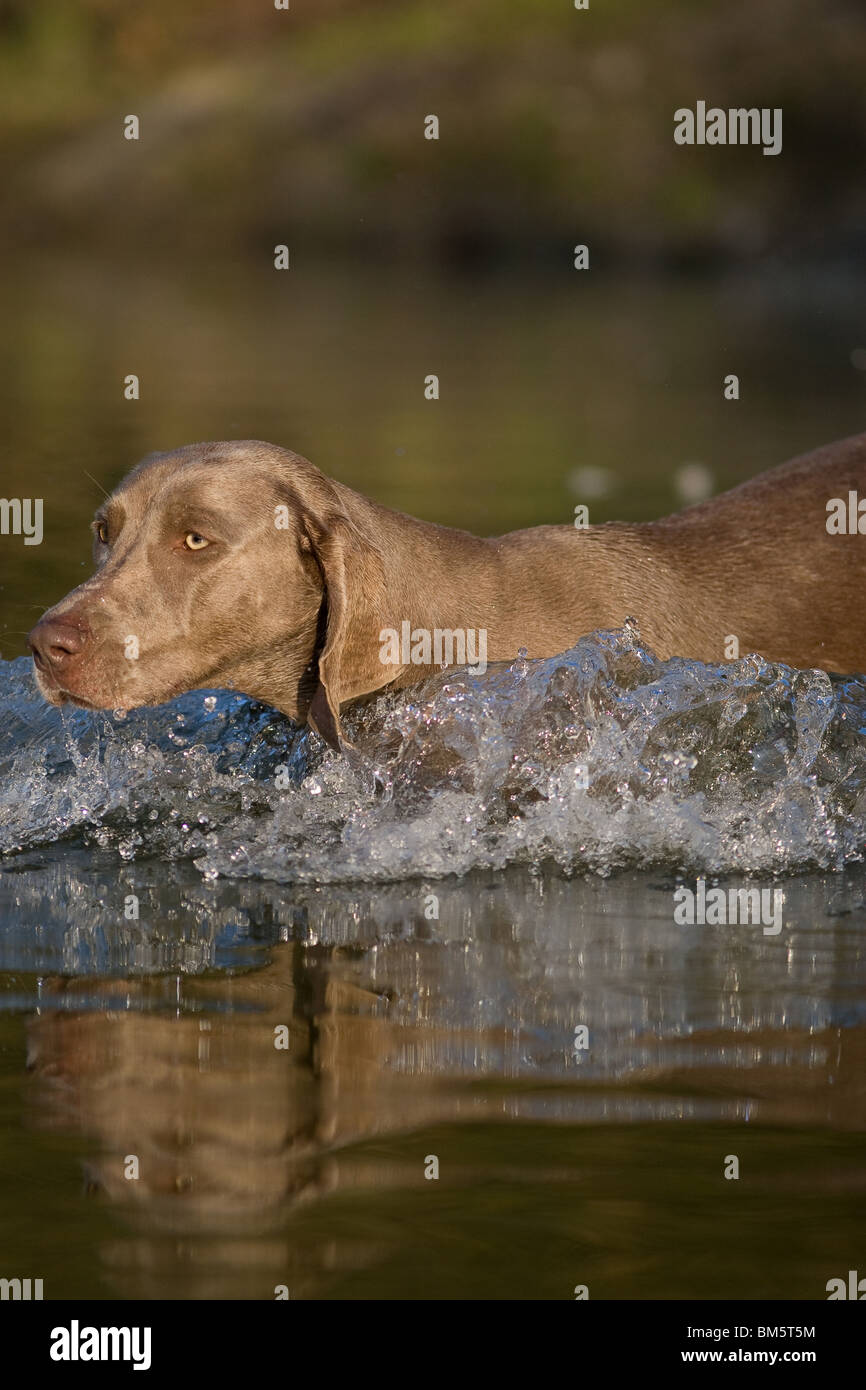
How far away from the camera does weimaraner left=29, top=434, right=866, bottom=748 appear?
246 inches

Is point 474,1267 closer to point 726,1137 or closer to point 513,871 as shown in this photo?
point 726,1137

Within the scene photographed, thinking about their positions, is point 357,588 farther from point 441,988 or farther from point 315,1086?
point 315,1086

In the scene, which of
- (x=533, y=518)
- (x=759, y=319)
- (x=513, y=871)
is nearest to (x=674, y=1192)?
(x=513, y=871)

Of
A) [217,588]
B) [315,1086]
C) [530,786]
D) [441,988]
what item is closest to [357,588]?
[217,588]

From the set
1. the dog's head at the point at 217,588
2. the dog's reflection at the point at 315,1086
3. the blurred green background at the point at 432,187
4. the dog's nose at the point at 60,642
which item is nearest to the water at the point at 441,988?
the dog's reflection at the point at 315,1086

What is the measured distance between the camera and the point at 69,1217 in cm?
413

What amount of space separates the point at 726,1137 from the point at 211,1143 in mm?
1095

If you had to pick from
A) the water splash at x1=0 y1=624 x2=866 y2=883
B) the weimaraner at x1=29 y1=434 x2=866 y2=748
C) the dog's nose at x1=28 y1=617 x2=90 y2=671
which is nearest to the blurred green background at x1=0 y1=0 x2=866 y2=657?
the weimaraner at x1=29 y1=434 x2=866 y2=748

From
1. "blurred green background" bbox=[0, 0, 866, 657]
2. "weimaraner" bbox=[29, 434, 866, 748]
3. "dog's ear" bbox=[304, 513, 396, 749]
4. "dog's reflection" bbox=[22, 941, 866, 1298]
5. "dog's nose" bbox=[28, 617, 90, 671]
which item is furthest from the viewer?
"blurred green background" bbox=[0, 0, 866, 657]

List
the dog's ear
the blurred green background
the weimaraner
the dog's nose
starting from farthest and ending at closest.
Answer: the blurred green background
the dog's ear
the weimaraner
the dog's nose

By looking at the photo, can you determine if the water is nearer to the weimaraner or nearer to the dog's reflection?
the dog's reflection

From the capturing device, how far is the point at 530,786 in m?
6.65

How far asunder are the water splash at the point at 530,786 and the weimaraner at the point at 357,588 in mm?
161

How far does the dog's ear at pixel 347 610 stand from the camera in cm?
641
